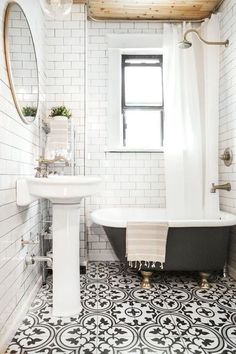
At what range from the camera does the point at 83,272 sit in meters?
2.68

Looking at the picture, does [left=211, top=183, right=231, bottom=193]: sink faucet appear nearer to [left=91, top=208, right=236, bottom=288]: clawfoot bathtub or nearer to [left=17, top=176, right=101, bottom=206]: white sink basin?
[left=91, top=208, right=236, bottom=288]: clawfoot bathtub

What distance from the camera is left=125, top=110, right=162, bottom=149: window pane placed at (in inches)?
128

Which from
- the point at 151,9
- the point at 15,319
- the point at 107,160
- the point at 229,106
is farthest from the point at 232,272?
the point at 151,9

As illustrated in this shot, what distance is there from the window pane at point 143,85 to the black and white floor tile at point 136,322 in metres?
2.09

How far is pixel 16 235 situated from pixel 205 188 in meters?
1.98

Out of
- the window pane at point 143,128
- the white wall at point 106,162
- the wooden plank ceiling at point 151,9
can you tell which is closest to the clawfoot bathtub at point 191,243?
the white wall at point 106,162

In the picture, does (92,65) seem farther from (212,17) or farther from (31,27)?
(212,17)

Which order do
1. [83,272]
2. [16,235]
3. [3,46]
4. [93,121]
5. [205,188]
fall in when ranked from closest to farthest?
1. [3,46]
2. [16,235]
3. [83,272]
4. [205,188]
5. [93,121]

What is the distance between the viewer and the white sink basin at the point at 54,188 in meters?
1.63

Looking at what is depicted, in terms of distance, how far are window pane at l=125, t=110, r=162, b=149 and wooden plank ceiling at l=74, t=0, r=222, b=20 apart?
108cm

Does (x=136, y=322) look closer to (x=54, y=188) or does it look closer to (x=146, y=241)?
(x=146, y=241)

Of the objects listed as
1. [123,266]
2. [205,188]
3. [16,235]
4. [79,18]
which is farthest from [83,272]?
[79,18]

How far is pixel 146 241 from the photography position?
223 centimetres

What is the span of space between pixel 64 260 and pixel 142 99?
7.29 ft
